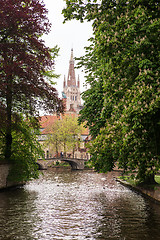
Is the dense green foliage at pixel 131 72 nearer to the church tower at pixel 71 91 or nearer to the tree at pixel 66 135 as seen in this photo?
the tree at pixel 66 135

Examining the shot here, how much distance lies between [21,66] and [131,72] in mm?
7867

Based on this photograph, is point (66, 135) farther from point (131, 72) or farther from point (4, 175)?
point (131, 72)

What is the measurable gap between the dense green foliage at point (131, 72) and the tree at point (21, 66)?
4559 mm

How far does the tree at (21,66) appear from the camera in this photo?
16516 mm

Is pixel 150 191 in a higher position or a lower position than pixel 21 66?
lower

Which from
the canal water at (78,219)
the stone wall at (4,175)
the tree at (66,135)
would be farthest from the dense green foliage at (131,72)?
the tree at (66,135)

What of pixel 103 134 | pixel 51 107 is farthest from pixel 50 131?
pixel 103 134

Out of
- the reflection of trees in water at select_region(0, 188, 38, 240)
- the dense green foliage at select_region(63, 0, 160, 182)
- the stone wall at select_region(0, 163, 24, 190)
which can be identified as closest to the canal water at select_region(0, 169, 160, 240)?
the reflection of trees in water at select_region(0, 188, 38, 240)

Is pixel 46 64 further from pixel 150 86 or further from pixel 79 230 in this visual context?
pixel 79 230

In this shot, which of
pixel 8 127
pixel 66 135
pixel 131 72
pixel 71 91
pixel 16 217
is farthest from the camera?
pixel 71 91

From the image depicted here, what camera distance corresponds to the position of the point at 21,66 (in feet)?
56.2

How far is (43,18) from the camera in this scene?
750 inches

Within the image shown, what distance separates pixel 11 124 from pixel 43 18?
291 inches

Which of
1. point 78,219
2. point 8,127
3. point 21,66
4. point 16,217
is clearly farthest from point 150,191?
point 21,66
